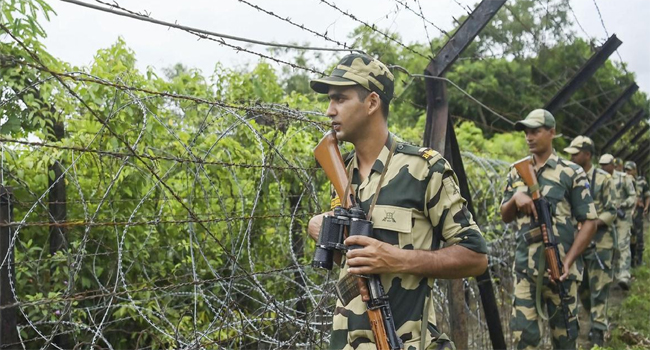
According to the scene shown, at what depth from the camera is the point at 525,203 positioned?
5.01 m

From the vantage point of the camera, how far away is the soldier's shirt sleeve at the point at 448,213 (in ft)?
8.19

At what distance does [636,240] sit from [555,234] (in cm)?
908

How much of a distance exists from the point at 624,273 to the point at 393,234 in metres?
8.44

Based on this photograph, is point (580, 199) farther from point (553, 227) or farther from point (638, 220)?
point (638, 220)

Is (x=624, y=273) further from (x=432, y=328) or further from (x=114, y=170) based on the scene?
(x=432, y=328)

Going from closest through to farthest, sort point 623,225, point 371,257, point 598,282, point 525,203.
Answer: point 371,257
point 525,203
point 598,282
point 623,225

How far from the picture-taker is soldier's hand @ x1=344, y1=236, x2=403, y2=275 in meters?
2.34

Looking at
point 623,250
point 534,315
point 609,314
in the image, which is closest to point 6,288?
point 534,315

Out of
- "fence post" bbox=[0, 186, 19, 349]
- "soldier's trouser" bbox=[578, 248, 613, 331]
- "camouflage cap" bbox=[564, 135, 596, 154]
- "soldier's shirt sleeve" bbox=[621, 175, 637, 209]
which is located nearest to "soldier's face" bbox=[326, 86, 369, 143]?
"fence post" bbox=[0, 186, 19, 349]

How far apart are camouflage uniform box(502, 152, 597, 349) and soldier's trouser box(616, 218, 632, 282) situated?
5275 millimetres

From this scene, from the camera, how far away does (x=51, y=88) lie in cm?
459

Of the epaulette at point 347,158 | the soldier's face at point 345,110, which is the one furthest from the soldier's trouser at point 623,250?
the soldier's face at point 345,110

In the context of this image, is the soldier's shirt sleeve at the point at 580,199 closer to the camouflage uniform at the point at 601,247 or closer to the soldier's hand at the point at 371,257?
the camouflage uniform at the point at 601,247

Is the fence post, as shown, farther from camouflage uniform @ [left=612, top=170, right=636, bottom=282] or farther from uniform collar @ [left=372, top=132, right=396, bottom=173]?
camouflage uniform @ [left=612, top=170, right=636, bottom=282]
